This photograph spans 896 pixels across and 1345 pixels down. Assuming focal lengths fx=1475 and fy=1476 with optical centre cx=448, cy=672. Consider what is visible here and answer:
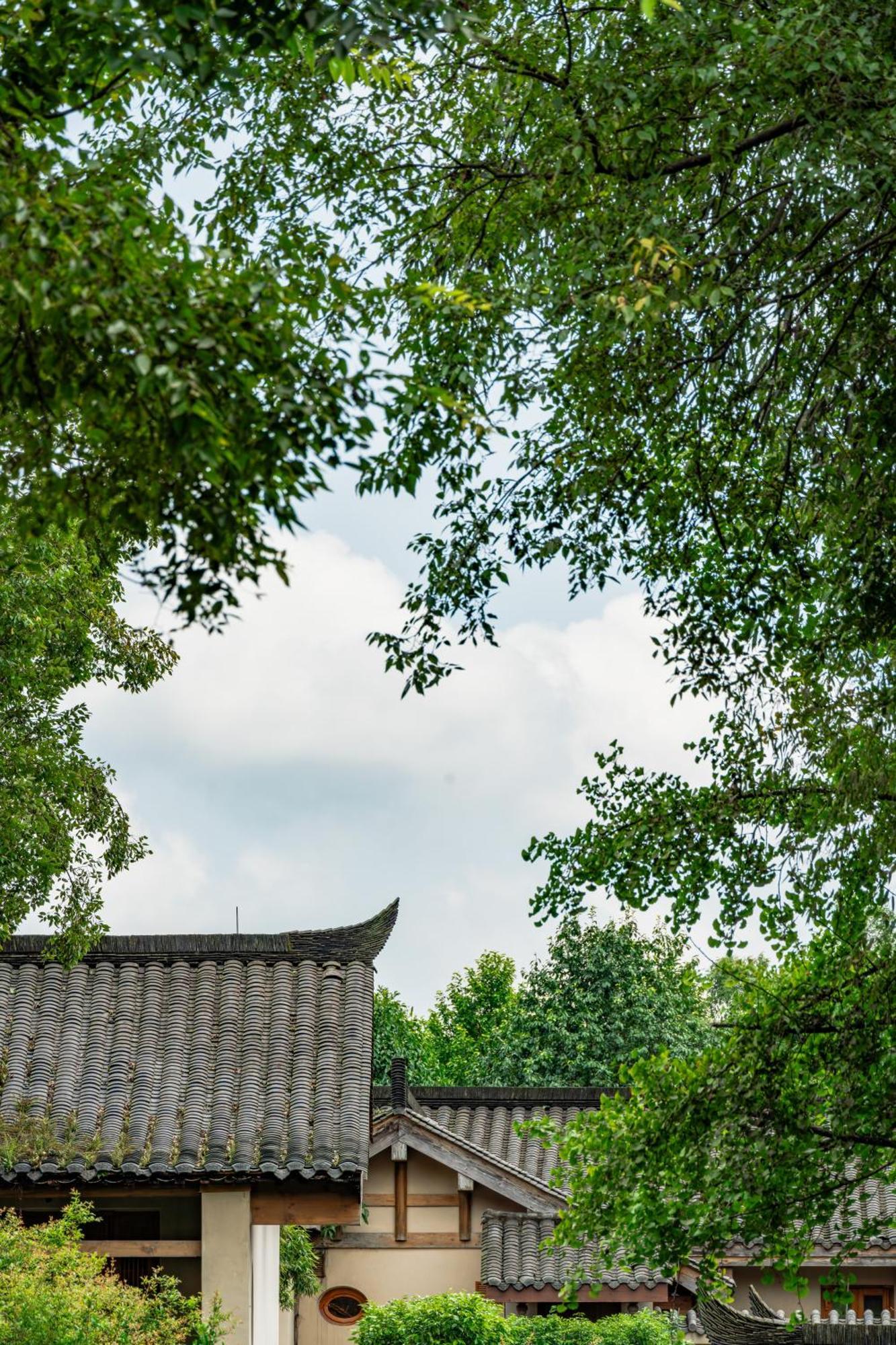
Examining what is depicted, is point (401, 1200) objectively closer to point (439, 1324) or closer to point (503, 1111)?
point (503, 1111)

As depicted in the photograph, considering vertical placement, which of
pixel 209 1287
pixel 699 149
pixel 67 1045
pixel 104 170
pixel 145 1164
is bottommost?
pixel 209 1287

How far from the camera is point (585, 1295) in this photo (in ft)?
58.9

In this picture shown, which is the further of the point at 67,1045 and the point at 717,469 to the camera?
the point at 67,1045

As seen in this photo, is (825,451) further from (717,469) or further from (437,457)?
(437,457)

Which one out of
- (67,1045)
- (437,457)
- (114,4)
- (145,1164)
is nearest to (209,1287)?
(145,1164)

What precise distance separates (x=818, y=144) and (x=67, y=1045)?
9.63 meters

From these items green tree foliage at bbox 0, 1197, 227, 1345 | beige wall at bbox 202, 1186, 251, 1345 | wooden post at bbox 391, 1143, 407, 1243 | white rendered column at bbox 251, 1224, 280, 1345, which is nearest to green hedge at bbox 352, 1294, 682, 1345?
white rendered column at bbox 251, 1224, 280, 1345

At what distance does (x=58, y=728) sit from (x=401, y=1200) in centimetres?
1089

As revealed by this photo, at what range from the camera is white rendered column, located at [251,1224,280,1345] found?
39.3 feet

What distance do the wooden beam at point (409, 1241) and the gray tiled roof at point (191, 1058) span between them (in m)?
7.57

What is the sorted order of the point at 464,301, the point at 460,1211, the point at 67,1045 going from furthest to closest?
the point at 460,1211 → the point at 67,1045 → the point at 464,301

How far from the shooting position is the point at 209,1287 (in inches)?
424

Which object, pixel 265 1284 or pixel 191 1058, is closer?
pixel 191 1058

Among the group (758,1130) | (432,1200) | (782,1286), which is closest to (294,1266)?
(432,1200)
